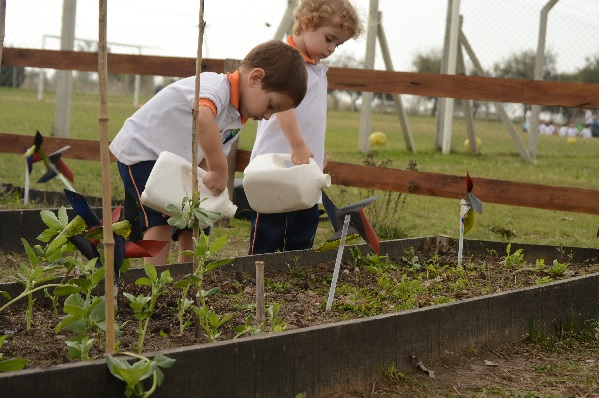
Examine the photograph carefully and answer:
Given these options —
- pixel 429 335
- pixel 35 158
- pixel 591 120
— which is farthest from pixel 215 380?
pixel 591 120

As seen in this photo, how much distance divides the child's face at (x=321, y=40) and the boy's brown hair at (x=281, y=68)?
701mm

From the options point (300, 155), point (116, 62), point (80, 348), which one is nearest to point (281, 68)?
point (300, 155)

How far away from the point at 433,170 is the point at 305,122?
20.4 ft

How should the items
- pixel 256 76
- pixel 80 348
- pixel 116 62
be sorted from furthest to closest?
pixel 116 62, pixel 256 76, pixel 80 348

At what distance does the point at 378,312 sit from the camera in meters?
2.86

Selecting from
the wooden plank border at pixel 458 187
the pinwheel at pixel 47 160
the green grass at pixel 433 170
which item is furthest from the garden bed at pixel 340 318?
the pinwheel at pixel 47 160

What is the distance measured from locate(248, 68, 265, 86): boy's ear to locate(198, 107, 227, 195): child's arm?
22cm

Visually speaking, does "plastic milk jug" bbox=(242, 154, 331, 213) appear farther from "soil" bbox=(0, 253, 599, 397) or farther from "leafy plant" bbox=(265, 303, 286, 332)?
"leafy plant" bbox=(265, 303, 286, 332)

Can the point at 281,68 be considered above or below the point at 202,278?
above

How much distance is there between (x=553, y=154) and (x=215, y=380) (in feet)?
45.7

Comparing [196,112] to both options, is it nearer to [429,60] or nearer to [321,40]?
[321,40]

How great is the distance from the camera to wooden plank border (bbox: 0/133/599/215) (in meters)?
5.19

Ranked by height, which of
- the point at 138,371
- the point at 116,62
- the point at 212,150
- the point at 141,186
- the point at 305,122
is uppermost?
the point at 116,62

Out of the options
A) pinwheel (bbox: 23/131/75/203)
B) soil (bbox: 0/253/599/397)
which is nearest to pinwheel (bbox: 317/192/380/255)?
soil (bbox: 0/253/599/397)
